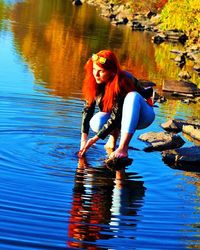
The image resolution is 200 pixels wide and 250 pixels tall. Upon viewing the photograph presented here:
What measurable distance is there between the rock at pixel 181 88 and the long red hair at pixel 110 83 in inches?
384

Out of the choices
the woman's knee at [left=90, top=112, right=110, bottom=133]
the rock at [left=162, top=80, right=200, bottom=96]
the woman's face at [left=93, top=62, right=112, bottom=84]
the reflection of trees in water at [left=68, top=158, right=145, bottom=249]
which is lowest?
the reflection of trees in water at [left=68, top=158, right=145, bottom=249]

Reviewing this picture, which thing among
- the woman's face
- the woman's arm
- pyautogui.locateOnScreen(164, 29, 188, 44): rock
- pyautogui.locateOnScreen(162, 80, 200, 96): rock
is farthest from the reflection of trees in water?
pyautogui.locateOnScreen(164, 29, 188, 44): rock

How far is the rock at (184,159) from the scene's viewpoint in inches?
339

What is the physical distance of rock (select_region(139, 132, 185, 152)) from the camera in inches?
372

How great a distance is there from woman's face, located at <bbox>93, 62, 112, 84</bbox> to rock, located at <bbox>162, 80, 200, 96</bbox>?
32.7 ft

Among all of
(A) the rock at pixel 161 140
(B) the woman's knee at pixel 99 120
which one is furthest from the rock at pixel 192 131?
(B) the woman's knee at pixel 99 120

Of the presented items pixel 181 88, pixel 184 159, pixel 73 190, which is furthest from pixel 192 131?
pixel 181 88

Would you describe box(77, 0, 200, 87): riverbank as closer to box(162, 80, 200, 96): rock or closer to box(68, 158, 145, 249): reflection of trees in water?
box(162, 80, 200, 96): rock

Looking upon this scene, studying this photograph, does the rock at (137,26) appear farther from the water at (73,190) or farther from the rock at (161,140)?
the rock at (161,140)

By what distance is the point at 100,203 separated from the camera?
659 centimetres

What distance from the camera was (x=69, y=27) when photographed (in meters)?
39.4

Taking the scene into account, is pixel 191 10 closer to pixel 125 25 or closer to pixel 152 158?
pixel 125 25

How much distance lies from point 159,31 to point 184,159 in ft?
130

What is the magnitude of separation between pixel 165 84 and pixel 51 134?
917cm
